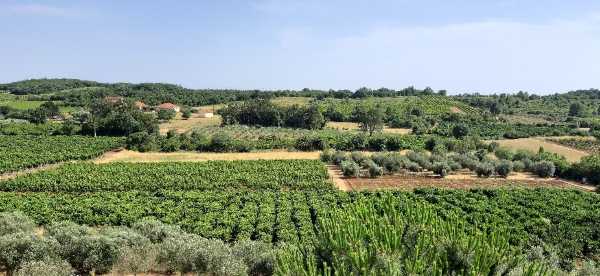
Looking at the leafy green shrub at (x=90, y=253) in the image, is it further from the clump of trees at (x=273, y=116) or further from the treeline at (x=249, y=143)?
the clump of trees at (x=273, y=116)

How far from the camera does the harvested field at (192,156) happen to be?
2689 inches

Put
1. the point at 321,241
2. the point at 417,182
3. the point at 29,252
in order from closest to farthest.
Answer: the point at 321,241 → the point at 29,252 → the point at 417,182

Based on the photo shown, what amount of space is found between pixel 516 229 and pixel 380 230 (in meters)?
19.8

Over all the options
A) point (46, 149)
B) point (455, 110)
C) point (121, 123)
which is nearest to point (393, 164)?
point (46, 149)

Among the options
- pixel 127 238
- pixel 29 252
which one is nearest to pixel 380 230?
pixel 127 238

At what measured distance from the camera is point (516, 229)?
34.6 meters

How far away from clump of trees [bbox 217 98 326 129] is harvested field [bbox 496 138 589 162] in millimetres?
37448

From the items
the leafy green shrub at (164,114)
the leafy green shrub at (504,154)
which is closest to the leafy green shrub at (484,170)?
the leafy green shrub at (504,154)

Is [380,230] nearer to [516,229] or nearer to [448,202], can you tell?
[516,229]

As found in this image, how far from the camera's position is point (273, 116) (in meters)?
104

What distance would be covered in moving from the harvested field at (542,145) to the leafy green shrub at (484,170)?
25.3m

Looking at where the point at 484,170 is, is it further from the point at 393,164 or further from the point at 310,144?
the point at 310,144

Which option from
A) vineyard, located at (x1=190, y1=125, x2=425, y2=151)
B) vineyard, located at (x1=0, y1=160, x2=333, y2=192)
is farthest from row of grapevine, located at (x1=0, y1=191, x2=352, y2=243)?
vineyard, located at (x1=190, y1=125, x2=425, y2=151)

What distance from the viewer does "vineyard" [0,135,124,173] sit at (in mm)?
61188
